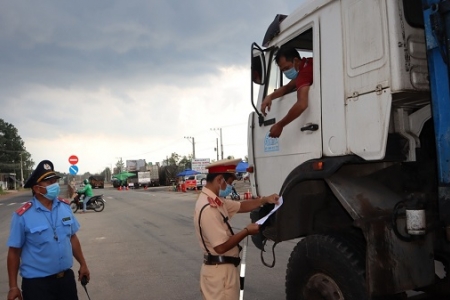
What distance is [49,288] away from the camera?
311 centimetres

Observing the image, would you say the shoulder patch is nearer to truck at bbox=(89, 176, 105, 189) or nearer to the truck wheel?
the truck wheel

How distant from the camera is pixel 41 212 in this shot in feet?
10.5

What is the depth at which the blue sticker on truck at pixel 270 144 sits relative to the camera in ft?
12.3

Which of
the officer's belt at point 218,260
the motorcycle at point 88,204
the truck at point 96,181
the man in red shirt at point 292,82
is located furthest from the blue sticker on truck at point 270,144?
the truck at point 96,181

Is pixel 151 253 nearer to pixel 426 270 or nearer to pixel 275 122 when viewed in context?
pixel 275 122

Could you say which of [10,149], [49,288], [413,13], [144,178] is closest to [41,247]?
[49,288]

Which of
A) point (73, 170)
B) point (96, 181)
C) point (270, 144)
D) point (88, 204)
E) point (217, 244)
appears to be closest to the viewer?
point (217, 244)

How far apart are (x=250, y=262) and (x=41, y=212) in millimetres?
4335

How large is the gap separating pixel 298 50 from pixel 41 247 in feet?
9.05

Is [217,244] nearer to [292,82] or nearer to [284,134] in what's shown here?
[284,134]

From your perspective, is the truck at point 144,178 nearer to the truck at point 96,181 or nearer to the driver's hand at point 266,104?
the truck at point 96,181

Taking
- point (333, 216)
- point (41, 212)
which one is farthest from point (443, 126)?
point (41, 212)

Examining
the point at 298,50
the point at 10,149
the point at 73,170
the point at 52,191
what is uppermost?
the point at 10,149

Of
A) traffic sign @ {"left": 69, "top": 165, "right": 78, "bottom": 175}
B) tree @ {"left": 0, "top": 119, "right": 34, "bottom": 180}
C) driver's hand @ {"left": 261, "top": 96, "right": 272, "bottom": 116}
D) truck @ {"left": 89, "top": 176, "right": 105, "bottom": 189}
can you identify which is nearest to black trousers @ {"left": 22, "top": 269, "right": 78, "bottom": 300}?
driver's hand @ {"left": 261, "top": 96, "right": 272, "bottom": 116}
